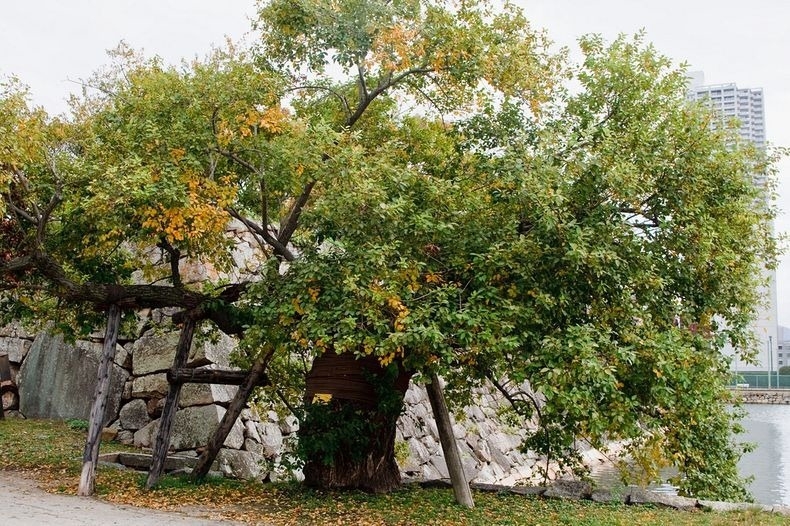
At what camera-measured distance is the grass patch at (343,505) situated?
35.3 feet

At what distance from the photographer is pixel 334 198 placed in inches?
388

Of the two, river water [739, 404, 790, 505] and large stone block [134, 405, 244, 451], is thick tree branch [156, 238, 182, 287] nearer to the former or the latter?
large stone block [134, 405, 244, 451]

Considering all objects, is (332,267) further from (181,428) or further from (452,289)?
(181,428)

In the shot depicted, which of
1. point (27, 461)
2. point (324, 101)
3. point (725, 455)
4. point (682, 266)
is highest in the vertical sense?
point (324, 101)

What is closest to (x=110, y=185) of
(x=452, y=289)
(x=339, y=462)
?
(x=452, y=289)

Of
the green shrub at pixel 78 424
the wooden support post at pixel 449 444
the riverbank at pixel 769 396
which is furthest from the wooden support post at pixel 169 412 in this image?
the riverbank at pixel 769 396

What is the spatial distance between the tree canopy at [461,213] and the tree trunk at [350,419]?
50.0 inches

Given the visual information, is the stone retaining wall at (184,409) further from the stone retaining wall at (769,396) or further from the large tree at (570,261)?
the stone retaining wall at (769,396)

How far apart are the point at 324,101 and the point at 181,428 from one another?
8549 millimetres

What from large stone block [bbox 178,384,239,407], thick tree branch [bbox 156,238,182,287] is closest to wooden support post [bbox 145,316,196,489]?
thick tree branch [bbox 156,238,182,287]

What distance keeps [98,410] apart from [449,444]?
19.1 feet

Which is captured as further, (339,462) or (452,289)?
(339,462)

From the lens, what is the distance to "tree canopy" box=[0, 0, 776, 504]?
9289 millimetres

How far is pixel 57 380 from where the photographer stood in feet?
67.4
